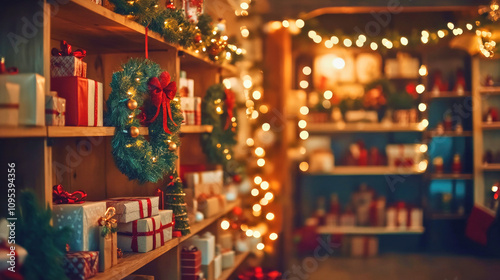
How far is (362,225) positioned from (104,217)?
4.75 metres

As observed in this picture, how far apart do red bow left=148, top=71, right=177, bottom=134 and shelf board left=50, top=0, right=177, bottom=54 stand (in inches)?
7.9

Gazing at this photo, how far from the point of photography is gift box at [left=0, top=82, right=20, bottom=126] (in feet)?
4.82

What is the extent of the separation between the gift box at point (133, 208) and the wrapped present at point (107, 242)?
129mm

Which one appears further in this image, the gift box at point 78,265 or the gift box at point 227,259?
the gift box at point 227,259

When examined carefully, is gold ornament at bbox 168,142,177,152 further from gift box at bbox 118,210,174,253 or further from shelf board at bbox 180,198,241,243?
shelf board at bbox 180,198,241,243

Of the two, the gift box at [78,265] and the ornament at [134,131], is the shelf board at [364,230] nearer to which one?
the ornament at [134,131]

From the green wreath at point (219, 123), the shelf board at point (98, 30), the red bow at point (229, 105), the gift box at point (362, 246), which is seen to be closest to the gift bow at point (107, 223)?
the shelf board at point (98, 30)

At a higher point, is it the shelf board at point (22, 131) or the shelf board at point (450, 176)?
the shelf board at point (22, 131)

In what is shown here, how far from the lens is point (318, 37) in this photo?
20.4ft

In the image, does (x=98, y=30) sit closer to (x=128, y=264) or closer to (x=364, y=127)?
(x=128, y=264)

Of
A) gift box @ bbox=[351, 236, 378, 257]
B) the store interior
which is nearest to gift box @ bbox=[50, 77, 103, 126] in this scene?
the store interior

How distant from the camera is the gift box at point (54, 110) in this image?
1663 mm

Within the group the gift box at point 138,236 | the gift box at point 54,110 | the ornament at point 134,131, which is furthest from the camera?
the gift box at point 138,236

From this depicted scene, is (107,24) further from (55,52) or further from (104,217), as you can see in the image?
(104,217)
